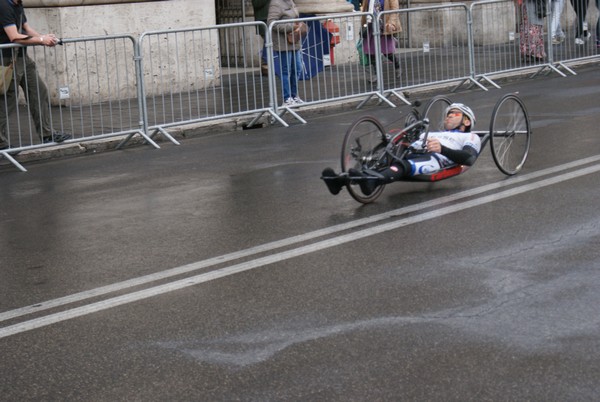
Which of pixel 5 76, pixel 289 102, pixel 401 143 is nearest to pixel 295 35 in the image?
pixel 289 102

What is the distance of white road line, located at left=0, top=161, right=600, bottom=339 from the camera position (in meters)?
6.24

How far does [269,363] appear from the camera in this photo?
5.35m

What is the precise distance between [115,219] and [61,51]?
311 inches

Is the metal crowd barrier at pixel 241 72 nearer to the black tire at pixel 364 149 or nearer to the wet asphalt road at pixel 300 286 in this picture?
the wet asphalt road at pixel 300 286

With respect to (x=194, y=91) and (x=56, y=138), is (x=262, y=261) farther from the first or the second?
(x=194, y=91)

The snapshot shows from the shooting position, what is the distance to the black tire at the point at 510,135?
9.71m

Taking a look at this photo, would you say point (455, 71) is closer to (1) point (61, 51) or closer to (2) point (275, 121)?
(2) point (275, 121)

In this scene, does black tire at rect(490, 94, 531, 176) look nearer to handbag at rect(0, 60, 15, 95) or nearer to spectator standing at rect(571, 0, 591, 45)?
handbag at rect(0, 60, 15, 95)

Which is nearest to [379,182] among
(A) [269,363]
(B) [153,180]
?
(B) [153,180]

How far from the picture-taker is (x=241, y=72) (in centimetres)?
1922

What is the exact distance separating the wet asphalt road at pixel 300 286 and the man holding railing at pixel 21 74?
5.44 feet

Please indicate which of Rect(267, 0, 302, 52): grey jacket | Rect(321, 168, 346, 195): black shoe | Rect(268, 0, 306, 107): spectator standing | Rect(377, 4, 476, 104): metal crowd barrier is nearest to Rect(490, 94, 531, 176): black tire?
Rect(321, 168, 346, 195): black shoe

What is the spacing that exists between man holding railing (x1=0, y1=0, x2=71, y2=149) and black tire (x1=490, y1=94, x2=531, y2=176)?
503 cm

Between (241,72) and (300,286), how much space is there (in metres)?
12.8
